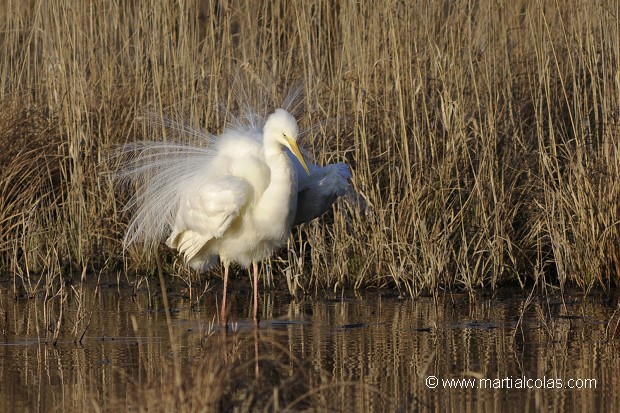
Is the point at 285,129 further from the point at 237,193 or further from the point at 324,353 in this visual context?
the point at 324,353

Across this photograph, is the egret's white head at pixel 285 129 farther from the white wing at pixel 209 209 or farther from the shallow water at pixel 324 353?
the shallow water at pixel 324 353

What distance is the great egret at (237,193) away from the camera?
243 inches

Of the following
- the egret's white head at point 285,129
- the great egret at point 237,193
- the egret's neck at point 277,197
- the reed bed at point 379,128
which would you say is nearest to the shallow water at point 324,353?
the reed bed at point 379,128

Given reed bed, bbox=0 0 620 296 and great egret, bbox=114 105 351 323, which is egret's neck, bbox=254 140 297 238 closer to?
great egret, bbox=114 105 351 323

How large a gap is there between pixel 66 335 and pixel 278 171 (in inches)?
59.7

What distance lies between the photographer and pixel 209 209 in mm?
6227

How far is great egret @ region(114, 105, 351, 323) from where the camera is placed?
6172 millimetres

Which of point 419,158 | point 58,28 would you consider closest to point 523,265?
point 419,158

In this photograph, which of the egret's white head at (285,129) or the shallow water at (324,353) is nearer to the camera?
the shallow water at (324,353)

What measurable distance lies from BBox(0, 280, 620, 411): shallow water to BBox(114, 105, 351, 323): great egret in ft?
1.49

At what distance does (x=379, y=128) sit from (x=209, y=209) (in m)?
1.89

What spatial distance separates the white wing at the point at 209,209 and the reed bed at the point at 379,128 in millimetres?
871

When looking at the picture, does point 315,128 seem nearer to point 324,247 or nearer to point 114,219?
point 324,247

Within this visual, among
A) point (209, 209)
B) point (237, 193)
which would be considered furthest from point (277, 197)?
point (209, 209)
